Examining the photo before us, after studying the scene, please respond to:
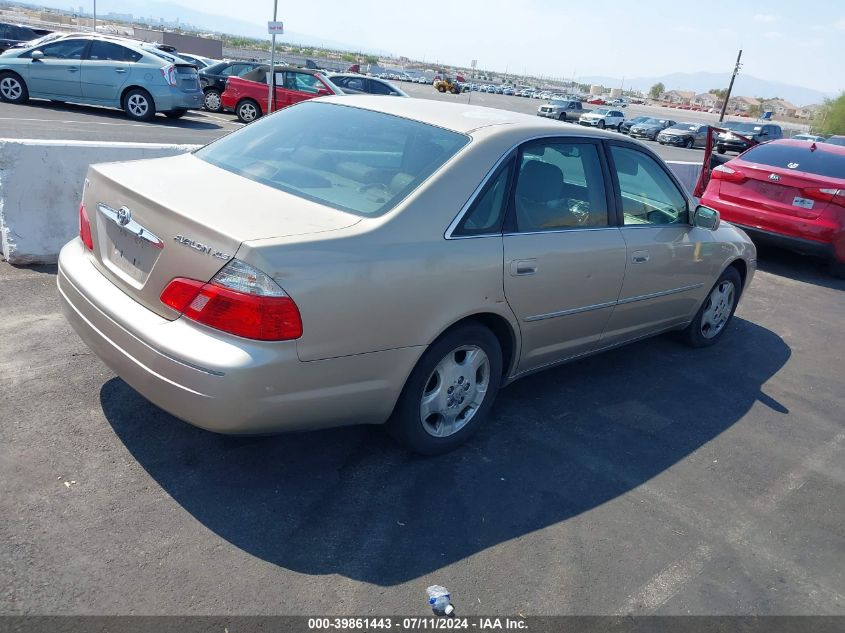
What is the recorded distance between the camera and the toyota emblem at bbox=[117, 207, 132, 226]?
3.22m

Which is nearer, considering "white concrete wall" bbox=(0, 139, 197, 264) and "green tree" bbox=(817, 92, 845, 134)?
"white concrete wall" bbox=(0, 139, 197, 264)

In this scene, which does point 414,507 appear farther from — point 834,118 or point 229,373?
point 834,118

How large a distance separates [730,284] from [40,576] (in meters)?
5.31

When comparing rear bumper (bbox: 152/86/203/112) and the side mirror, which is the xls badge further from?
rear bumper (bbox: 152/86/203/112)

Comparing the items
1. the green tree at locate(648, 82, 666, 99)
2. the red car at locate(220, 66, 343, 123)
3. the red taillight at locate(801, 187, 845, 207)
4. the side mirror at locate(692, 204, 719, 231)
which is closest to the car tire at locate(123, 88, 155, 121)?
the red car at locate(220, 66, 343, 123)

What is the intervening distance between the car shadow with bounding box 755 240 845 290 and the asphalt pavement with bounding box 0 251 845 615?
15.8 feet

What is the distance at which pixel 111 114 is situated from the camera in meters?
16.6

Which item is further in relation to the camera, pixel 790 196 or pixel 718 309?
pixel 790 196

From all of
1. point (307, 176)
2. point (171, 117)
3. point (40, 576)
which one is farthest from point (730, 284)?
point (171, 117)

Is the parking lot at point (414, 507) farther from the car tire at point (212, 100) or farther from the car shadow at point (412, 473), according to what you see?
the car tire at point (212, 100)

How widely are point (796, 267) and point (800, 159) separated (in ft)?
4.84

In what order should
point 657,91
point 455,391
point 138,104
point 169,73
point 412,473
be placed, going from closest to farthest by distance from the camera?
point 412,473 → point 455,391 → point 169,73 → point 138,104 → point 657,91

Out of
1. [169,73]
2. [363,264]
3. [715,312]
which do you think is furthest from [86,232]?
[169,73]

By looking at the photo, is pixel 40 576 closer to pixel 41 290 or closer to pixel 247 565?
pixel 247 565
